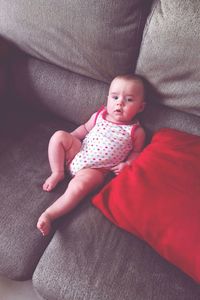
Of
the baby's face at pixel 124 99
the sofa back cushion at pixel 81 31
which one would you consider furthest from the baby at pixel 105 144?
the sofa back cushion at pixel 81 31

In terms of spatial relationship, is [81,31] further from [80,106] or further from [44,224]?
[44,224]

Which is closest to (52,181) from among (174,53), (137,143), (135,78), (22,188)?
(22,188)

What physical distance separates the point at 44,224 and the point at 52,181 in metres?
0.21

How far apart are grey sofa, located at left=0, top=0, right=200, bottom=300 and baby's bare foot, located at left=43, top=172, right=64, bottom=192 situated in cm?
3

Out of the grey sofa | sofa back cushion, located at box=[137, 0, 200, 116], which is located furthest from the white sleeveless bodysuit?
sofa back cushion, located at box=[137, 0, 200, 116]

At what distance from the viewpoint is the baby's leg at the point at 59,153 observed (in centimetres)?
125

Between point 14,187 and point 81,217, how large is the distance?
0.30 metres

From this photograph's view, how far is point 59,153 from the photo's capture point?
51.3 inches

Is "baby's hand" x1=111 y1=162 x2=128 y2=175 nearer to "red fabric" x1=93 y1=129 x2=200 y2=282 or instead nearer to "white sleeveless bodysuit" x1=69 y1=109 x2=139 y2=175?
"white sleeveless bodysuit" x1=69 y1=109 x2=139 y2=175

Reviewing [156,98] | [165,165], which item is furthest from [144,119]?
[165,165]

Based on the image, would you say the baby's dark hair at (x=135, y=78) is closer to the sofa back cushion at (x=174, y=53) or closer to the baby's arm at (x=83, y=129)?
the sofa back cushion at (x=174, y=53)

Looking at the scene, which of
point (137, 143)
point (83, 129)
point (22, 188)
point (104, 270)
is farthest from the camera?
point (83, 129)

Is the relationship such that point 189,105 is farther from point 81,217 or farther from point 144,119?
point 81,217

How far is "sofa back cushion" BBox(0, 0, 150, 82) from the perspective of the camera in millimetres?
1164
